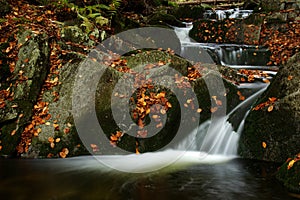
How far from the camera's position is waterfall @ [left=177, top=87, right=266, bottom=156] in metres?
5.20

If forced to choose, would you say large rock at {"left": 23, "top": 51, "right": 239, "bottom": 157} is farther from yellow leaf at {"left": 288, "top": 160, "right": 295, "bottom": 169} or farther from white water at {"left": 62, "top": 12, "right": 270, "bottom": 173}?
yellow leaf at {"left": 288, "top": 160, "right": 295, "bottom": 169}

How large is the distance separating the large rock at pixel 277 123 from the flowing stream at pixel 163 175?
24cm

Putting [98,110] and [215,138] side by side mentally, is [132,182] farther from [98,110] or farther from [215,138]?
[215,138]

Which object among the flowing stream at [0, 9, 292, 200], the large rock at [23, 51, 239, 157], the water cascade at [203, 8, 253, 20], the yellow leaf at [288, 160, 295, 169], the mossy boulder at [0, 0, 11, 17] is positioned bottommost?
Result: the flowing stream at [0, 9, 292, 200]

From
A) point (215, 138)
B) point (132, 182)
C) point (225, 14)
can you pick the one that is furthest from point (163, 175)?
point (225, 14)

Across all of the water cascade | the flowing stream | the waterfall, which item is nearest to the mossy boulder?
the flowing stream

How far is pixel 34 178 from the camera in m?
4.12

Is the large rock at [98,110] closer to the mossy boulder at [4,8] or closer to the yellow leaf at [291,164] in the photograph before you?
the yellow leaf at [291,164]

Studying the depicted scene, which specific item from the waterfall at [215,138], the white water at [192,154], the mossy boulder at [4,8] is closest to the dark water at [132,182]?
the white water at [192,154]

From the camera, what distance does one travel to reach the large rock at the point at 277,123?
14.4 ft

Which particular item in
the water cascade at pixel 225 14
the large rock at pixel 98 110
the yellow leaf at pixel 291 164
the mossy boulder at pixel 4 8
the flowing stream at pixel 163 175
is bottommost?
the flowing stream at pixel 163 175

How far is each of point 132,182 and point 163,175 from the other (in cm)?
53

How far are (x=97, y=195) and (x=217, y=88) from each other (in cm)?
327

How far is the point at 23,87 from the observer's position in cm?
503
